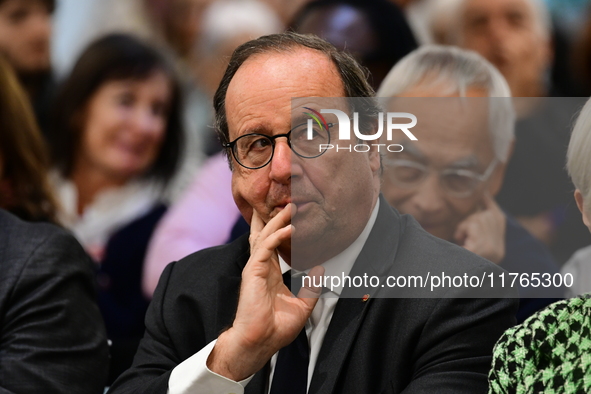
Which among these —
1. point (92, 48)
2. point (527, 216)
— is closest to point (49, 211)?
point (92, 48)

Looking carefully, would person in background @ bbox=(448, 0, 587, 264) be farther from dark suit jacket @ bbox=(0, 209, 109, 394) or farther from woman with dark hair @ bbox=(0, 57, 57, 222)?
woman with dark hair @ bbox=(0, 57, 57, 222)

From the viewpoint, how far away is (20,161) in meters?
2.78

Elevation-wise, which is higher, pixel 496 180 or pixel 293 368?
pixel 496 180

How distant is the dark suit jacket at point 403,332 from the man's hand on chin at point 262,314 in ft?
0.37

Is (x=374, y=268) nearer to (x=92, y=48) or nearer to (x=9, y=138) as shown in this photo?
(x=9, y=138)

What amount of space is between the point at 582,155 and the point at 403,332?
51cm

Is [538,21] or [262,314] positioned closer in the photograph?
[262,314]

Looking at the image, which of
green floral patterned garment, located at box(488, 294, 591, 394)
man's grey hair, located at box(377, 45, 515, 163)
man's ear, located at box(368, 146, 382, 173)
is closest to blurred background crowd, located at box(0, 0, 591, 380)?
man's grey hair, located at box(377, 45, 515, 163)

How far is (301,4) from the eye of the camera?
11.5 feet

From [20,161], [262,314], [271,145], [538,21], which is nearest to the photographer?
[262,314]

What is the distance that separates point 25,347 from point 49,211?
1067mm

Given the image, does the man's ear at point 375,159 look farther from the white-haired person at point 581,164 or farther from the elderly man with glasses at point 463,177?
the white-haired person at point 581,164

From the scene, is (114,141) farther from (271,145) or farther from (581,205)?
(581,205)

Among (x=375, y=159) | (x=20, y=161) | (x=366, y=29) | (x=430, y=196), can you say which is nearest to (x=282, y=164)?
(x=375, y=159)
